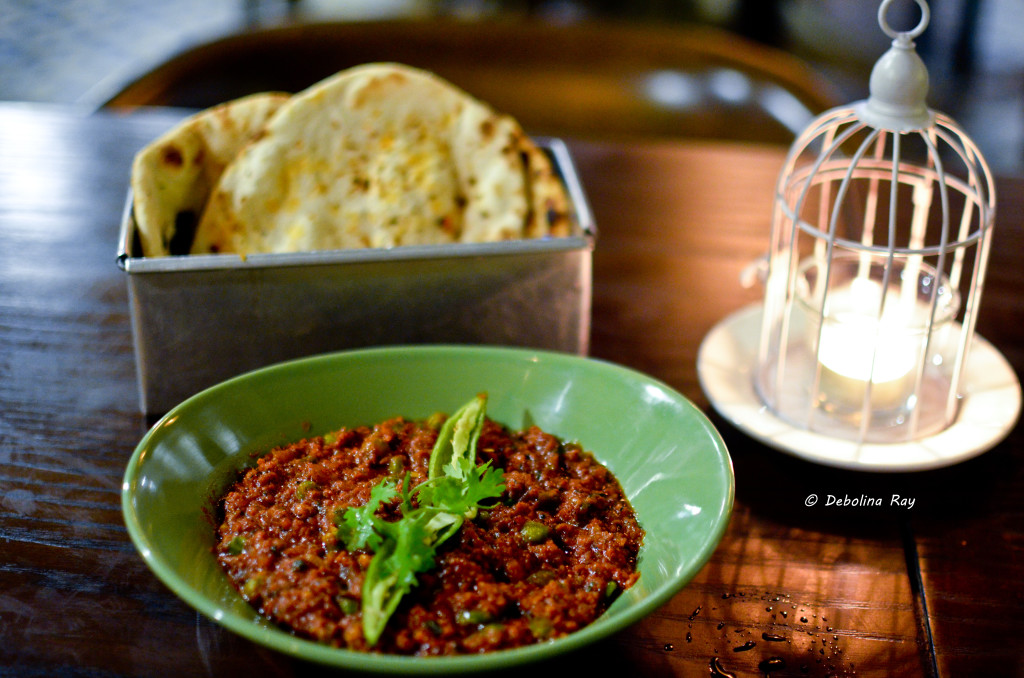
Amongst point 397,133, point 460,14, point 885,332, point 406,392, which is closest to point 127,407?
point 406,392

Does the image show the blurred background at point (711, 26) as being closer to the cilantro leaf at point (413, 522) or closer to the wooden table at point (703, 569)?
the wooden table at point (703, 569)

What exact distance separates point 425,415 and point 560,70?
2.26 m

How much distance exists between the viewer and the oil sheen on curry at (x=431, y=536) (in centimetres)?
89

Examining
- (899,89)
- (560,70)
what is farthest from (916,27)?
(560,70)

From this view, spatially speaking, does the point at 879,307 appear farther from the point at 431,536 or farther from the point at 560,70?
the point at 560,70

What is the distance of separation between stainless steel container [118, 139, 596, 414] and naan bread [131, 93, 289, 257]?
3 cm

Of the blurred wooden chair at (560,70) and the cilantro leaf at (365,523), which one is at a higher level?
the cilantro leaf at (365,523)

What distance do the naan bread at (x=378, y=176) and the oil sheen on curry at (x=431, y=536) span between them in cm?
41

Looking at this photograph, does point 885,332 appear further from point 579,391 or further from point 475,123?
point 475,123

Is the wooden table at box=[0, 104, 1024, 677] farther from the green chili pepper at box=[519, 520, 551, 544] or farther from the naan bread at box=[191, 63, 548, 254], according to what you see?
the naan bread at box=[191, 63, 548, 254]

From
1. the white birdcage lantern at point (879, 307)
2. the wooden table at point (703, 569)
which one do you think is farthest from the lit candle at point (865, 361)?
the wooden table at point (703, 569)

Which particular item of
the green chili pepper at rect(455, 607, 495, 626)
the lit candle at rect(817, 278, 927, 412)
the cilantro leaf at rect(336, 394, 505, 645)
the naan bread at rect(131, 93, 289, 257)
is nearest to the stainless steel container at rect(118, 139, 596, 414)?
the naan bread at rect(131, 93, 289, 257)

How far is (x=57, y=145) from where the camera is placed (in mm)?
2213

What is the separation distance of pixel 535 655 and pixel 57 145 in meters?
2.00
